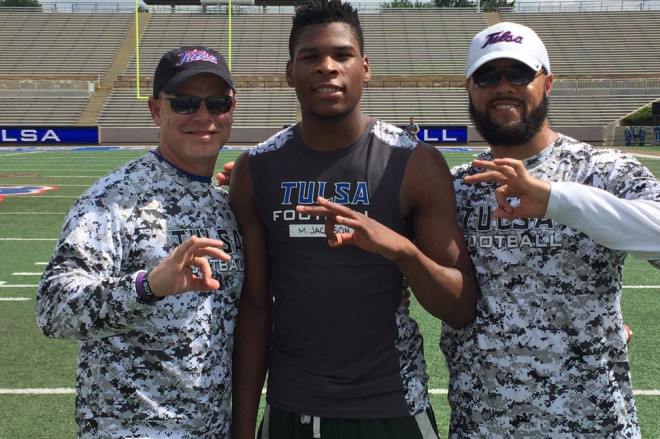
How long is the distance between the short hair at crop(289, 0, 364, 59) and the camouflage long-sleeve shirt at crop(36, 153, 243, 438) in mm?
582

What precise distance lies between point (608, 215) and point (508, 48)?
596mm

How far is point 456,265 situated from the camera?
219 cm

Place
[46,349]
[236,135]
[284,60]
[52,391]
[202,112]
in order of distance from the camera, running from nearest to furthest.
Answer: [202,112]
[52,391]
[46,349]
[236,135]
[284,60]

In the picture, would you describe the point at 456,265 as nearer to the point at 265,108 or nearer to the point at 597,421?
the point at 597,421

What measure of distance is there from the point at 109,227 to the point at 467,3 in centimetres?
7566

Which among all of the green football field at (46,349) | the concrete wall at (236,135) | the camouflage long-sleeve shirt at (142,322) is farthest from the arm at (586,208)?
the concrete wall at (236,135)

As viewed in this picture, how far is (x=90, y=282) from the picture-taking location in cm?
194

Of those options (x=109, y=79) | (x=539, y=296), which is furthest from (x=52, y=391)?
(x=109, y=79)

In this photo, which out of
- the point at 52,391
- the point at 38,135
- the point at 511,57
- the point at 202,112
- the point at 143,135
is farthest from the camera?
the point at 143,135

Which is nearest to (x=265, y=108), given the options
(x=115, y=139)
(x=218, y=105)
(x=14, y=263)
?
(x=115, y=139)

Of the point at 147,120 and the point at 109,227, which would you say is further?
the point at 147,120

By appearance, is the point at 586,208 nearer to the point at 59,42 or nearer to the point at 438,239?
the point at 438,239

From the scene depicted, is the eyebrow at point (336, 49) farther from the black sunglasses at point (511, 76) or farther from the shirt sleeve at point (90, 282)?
the shirt sleeve at point (90, 282)

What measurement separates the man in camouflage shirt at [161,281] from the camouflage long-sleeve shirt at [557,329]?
0.80 meters
